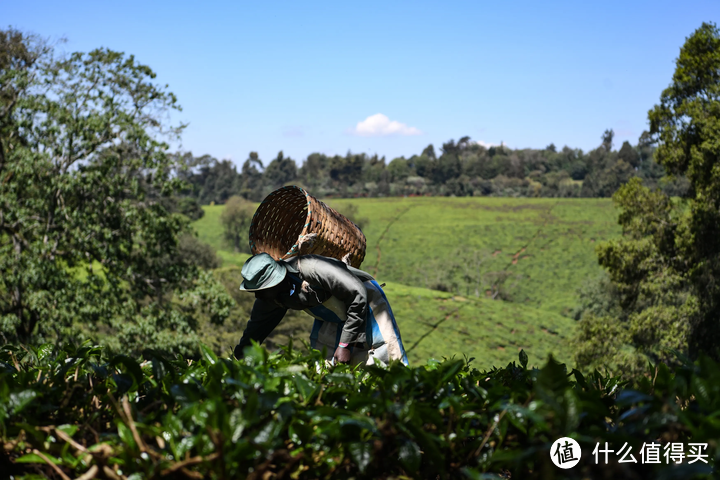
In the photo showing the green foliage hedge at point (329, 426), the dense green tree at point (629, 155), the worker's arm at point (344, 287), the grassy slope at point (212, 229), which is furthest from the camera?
the dense green tree at point (629, 155)

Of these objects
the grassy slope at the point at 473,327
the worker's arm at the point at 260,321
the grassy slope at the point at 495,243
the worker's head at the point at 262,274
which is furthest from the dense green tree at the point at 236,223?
the worker's head at the point at 262,274

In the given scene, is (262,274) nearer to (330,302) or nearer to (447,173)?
(330,302)

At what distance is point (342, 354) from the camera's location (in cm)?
326

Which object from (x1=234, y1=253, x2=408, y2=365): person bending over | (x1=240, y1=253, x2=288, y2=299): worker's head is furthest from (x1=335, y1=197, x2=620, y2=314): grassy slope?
(x1=240, y1=253, x2=288, y2=299): worker's head

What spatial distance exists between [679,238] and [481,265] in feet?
127

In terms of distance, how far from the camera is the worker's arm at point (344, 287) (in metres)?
3.24

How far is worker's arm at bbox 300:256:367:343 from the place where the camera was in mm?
3240

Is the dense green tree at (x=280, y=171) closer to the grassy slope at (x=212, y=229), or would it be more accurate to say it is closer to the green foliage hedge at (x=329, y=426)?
the grassy slope at (x=212, y=229)

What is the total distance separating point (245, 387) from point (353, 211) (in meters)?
62.9

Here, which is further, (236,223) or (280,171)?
(280,171)

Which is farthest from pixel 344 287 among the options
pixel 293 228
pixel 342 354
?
pixel 293 228

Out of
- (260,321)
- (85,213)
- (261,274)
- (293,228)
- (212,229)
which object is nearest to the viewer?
(261,274)

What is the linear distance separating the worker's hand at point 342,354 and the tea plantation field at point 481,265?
26960 mm

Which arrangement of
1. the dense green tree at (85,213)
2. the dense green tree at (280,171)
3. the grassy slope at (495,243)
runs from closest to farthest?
the dense green tree at (85,213) → the grassy slope at (495,243) → the dense green tree at (280,171)
